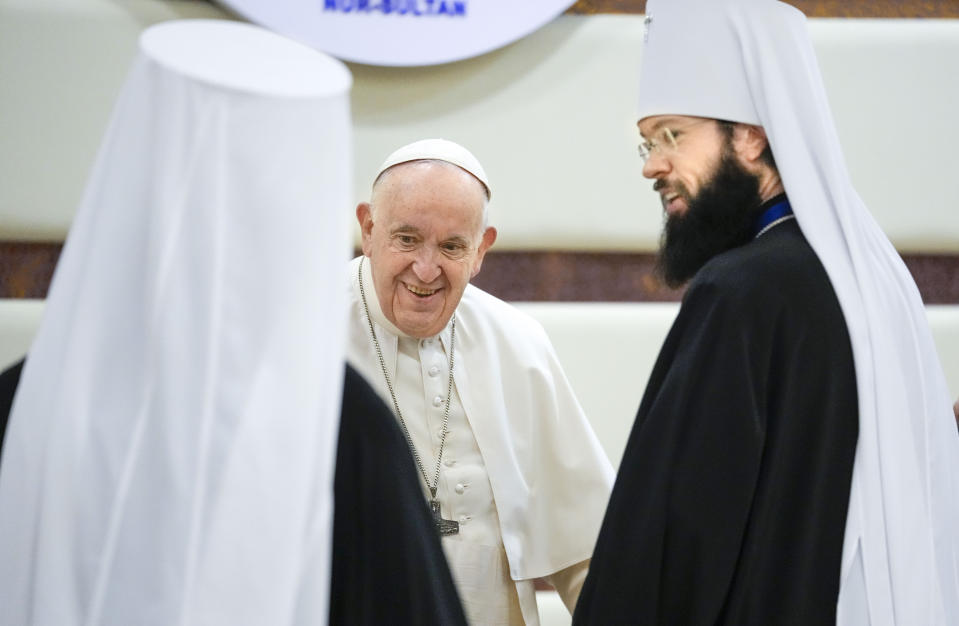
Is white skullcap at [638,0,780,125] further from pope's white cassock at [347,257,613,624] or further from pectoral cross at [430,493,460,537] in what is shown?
pectoral cross at [430,493,460,537]

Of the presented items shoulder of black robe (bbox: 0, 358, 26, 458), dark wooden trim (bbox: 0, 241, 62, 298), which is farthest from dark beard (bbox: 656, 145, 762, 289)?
dark wooden trim (bbox: 0, 241, 62, 298)

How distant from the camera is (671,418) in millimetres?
1842

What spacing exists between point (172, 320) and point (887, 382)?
1187 millimetres

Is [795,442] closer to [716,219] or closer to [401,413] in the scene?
[716,219]

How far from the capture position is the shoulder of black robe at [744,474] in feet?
5.87

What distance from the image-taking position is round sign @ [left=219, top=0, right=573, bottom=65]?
2723 mm

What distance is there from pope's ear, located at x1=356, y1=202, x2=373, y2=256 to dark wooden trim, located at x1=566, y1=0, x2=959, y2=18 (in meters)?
0.97

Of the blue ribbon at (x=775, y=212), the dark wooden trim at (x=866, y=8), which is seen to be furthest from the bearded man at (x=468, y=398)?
the dark wooden trim at (x=866, y=8)

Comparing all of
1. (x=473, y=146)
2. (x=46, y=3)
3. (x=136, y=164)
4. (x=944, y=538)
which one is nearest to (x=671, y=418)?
(x=944, y=538)

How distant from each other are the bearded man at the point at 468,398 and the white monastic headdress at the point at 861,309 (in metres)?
0.53

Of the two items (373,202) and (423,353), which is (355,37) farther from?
(423,353)

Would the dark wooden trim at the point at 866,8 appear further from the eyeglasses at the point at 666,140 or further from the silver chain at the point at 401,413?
the silver chain at the point at 401,413

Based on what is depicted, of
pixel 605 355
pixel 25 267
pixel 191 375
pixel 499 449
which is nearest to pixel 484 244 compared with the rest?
pixel 499 449

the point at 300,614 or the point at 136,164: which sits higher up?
the point at 136,164
